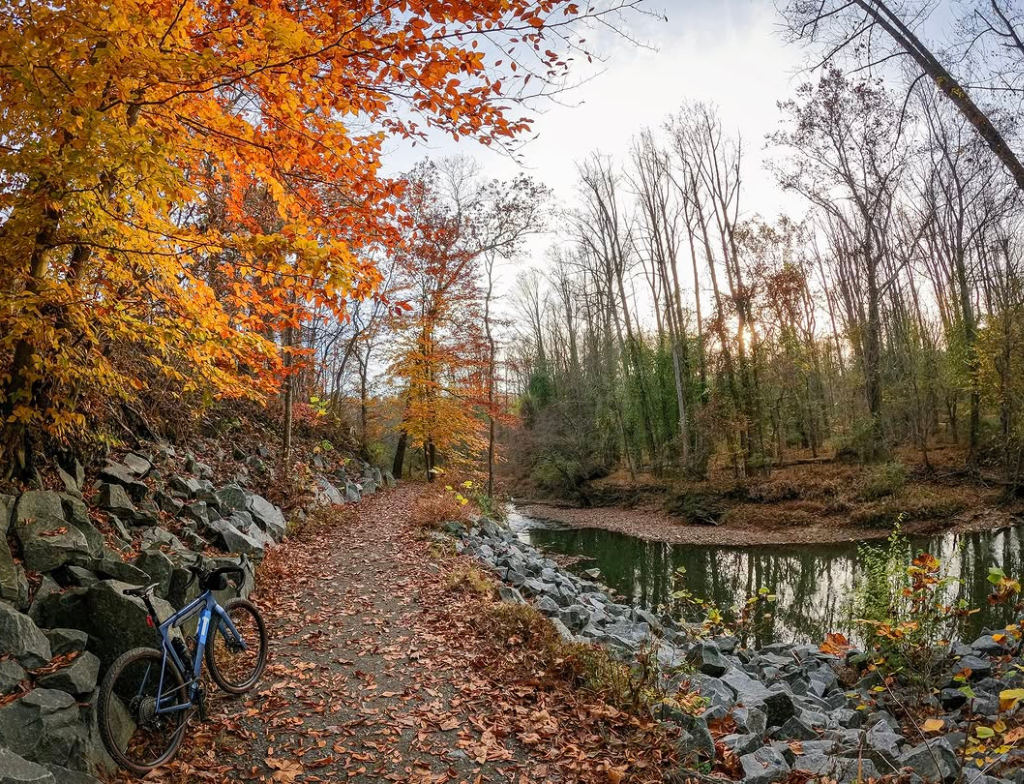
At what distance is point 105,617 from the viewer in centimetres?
387

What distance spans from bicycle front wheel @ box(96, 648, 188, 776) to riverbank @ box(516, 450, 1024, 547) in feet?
53.6

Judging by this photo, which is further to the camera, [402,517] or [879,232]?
[879,232]

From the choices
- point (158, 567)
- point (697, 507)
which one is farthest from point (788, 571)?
point (158, 567)

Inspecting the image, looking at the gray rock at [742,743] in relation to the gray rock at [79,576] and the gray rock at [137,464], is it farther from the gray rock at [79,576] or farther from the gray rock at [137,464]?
the gray rock at [137,464]

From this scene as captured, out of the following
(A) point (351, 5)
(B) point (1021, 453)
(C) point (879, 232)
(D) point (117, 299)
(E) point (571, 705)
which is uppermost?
(C) point (879, 232)

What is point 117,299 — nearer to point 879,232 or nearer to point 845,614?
point 845,614

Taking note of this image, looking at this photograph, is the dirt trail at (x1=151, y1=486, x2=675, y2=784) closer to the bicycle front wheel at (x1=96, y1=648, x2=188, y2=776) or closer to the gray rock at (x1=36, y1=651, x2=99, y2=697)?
the bicycle front wheel at (x1=96, y1=648, x2=188, y2=776)

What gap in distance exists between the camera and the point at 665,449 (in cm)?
2622

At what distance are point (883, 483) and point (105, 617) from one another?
2075cm

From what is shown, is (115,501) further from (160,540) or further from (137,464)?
(137,464)

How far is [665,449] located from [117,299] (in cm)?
2433

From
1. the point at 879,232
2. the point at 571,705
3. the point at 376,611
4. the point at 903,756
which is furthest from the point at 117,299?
the point at 879,232

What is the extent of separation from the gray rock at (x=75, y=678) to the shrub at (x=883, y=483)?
20.6m

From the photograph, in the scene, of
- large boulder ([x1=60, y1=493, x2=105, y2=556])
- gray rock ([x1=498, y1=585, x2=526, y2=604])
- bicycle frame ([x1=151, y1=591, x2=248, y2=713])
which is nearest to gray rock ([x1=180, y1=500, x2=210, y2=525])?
large boulder ([x1=60, y1=493, x2=105, y2=556])
